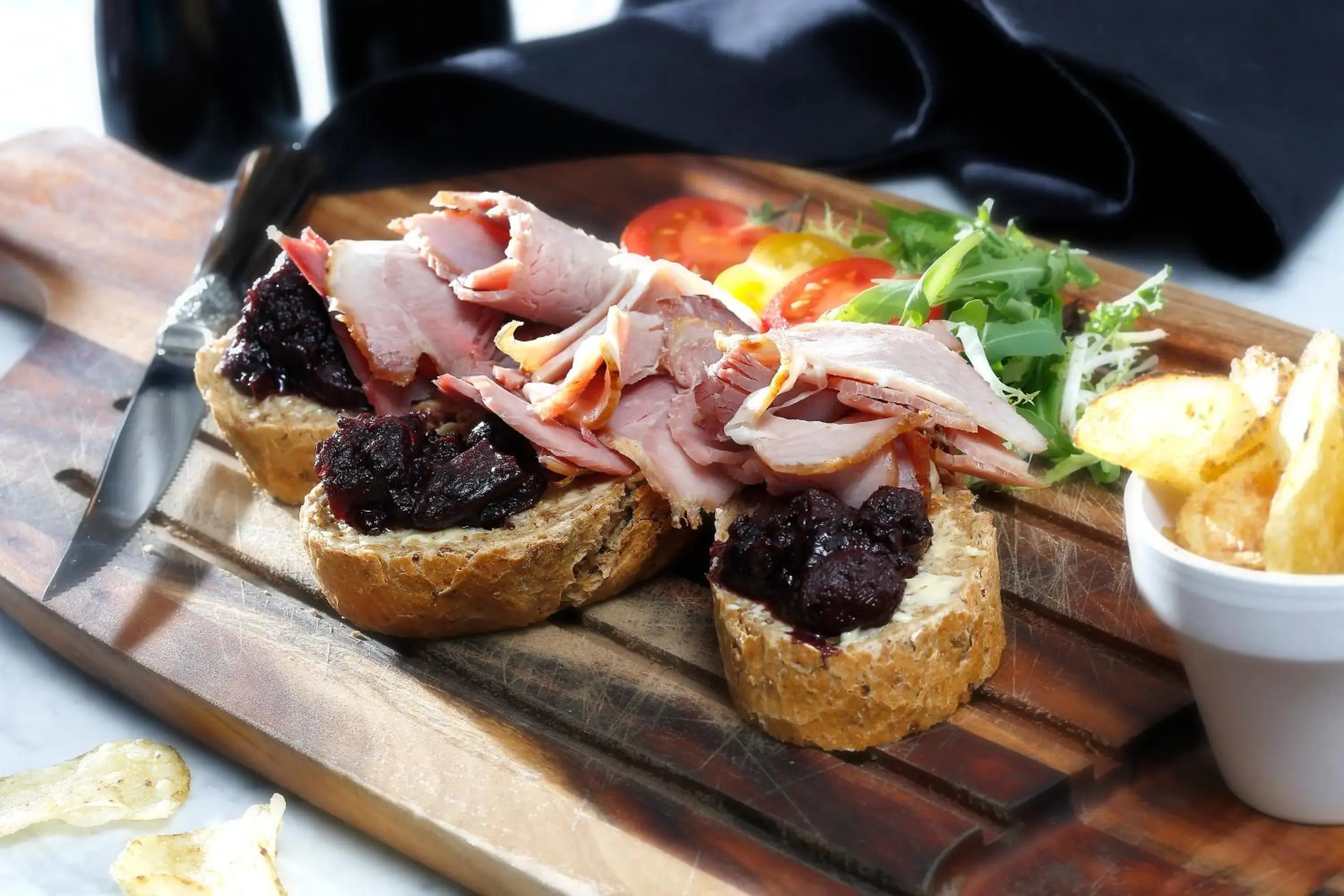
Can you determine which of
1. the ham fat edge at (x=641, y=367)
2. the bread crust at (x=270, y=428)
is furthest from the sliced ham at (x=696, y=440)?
the bread crust at (x=270, y=428)

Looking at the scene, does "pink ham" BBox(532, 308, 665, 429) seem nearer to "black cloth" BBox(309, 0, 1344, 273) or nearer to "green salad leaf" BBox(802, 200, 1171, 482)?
"green salad leaf" BBox(802, 200, 1171, 482)

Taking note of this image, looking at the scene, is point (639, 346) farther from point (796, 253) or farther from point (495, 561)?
point (796, 253)

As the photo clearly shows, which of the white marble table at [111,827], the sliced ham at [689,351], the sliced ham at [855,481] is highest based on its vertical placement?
the sliced ham at [689,351]

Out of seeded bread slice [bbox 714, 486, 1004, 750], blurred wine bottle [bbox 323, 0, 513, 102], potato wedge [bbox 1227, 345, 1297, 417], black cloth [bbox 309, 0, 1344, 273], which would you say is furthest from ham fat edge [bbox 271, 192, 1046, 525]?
blurred wine bottle [bbox 323, 0, 513, 102]

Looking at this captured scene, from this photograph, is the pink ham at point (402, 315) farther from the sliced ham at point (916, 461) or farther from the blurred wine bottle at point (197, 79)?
the blurred wine bottle at point (197, 79)

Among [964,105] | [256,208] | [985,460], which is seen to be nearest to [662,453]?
[985,460]

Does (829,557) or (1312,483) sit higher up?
(1312,483)

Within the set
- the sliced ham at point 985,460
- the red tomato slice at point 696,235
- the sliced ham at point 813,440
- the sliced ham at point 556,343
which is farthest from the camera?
the red tomato slice at point 696,235
